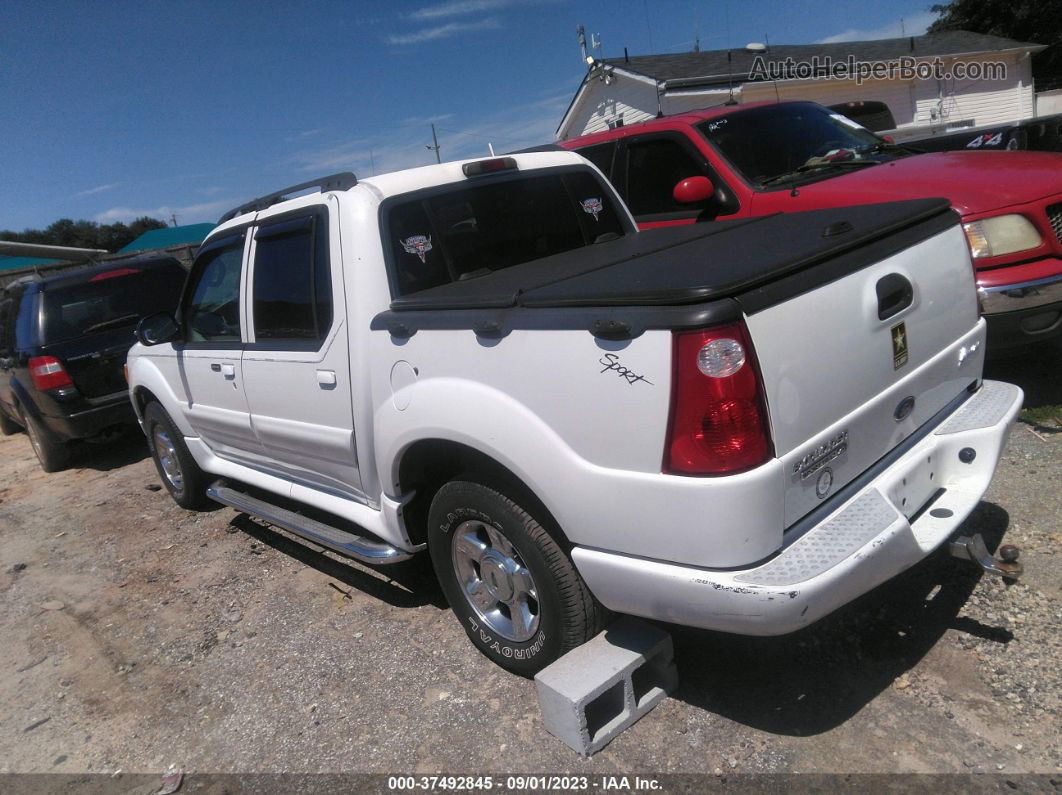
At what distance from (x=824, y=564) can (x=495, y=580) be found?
1.27 metres

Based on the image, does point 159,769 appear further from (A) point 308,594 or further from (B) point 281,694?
(A) point 308,594

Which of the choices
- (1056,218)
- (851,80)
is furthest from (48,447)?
(851,80)

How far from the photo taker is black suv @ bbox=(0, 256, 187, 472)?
7184 mm

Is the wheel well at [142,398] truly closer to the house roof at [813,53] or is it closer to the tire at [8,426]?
the tire at [8,426]

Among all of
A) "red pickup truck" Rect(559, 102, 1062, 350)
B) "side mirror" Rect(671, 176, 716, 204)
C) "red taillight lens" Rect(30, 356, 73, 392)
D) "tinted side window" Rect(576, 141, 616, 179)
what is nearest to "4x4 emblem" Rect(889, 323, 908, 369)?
"red pickup truck" Rect(559, 102, 1062, 350)

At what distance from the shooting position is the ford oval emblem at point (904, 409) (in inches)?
104

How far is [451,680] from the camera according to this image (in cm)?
318

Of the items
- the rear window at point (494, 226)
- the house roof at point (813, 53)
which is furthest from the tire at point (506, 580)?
the house roof at point (813, 53)

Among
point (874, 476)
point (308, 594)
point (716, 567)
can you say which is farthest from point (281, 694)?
point (874, 476)

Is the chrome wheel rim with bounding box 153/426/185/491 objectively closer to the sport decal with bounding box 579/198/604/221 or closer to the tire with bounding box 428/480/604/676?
the tire with bounding box 428/480/604/676

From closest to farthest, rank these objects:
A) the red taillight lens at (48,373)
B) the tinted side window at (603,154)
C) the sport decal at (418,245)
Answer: the sport decal at (418,245), the tinted side window at (603,154), the red taillight lens at (48,373)

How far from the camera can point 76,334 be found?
7.32 metres

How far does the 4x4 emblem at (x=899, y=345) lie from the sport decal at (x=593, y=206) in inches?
74.4

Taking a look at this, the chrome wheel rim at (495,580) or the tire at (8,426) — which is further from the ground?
the chrome wheel rim at (495,580)
